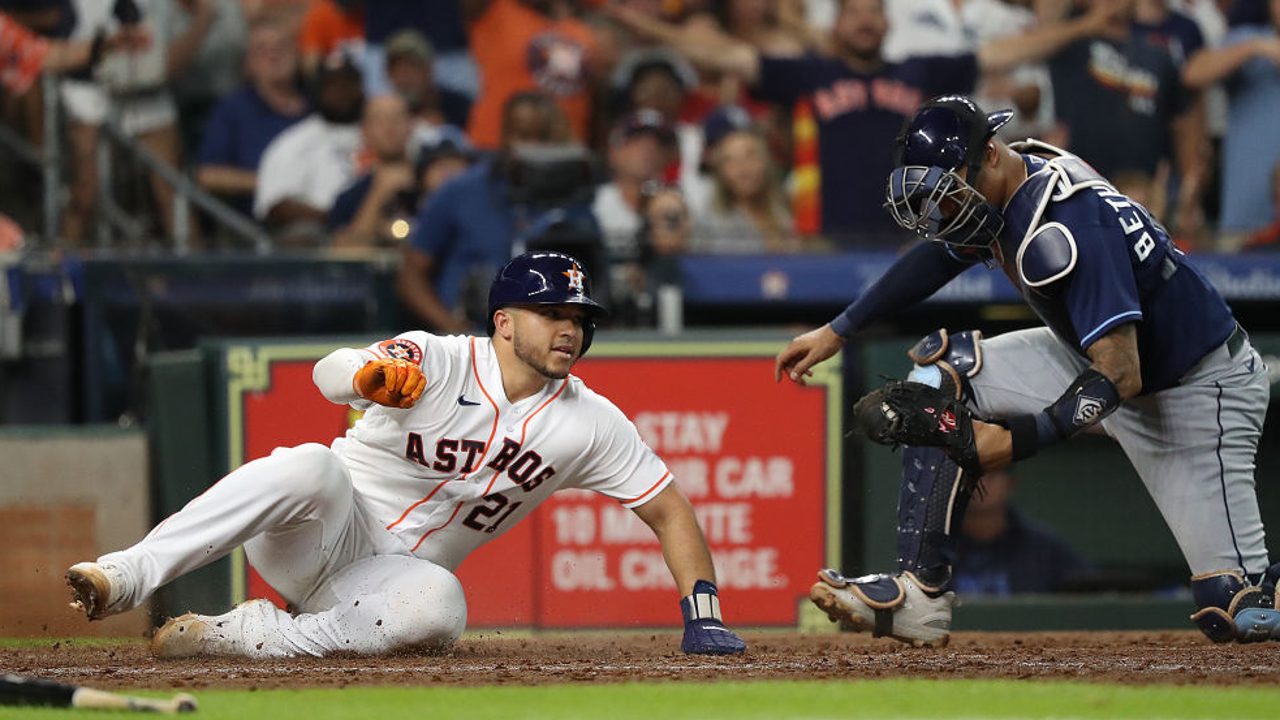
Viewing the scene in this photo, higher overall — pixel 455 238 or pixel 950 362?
pixel 455 238

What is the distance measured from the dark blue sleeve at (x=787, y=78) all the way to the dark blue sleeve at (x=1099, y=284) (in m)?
4.22

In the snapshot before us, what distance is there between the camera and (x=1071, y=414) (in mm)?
4477

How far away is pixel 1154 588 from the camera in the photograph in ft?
24.8

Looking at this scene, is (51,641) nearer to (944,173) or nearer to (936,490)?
(936,490)

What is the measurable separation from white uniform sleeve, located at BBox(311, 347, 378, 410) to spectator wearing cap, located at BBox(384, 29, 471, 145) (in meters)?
4.35

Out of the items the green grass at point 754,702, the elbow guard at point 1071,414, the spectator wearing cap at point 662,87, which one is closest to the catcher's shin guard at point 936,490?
the elbow guard at point 1071,414

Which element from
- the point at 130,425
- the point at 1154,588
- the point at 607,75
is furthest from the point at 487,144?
the point at 1154,588

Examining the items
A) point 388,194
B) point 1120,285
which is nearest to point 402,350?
point 1120,285

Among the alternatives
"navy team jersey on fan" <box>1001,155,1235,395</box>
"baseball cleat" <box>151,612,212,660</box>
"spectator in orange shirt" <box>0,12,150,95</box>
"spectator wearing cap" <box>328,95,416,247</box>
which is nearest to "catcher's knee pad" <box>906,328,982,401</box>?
"navy team jersey on fan" <box>1001,155,1235,395</box>

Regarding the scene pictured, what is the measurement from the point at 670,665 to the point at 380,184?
4637mm

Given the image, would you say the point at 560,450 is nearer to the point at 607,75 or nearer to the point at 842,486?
the point at 842,486

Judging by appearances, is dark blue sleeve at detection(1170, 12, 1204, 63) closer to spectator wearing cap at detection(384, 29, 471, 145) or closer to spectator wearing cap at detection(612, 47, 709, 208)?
spectator wearing cap at detection(612, 47, 709, 208)

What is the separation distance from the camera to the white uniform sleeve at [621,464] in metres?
5.05

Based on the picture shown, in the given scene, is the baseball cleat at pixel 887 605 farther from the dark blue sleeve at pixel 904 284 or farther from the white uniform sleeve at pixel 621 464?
the dark blue sleeve at pixel 904 284
